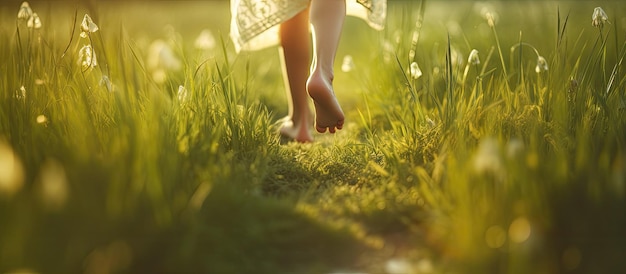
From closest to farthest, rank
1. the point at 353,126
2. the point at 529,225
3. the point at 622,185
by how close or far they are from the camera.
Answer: the point at 529,225
the point at 622,185
the point at 353,126

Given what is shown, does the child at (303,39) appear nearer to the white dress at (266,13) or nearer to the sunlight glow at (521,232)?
the white dress at (266,13)

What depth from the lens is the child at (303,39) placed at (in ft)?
8.62

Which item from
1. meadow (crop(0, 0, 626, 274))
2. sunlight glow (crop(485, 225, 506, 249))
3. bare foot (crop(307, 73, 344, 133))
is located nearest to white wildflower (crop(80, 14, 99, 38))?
meadow (crop(0, 0, 626, 274))

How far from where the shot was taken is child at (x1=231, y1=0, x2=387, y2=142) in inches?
103

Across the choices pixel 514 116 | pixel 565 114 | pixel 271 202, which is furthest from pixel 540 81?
pixel 271 202

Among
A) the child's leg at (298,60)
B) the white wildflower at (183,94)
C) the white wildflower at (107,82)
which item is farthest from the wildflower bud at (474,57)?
the white wildflower at (107,82)

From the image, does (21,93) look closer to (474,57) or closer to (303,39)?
(303,39)

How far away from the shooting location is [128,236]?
1.66 meters

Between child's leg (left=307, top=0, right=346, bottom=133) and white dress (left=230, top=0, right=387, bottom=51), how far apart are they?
0.24 meters

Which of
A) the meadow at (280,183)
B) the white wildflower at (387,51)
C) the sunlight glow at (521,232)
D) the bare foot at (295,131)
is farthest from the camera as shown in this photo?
the white wildflower at (387,51)

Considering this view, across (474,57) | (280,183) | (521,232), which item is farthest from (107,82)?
(521,232)

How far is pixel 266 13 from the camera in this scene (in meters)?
2.99

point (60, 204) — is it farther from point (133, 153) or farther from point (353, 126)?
point (353, 126)

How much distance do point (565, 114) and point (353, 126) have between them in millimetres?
1398
